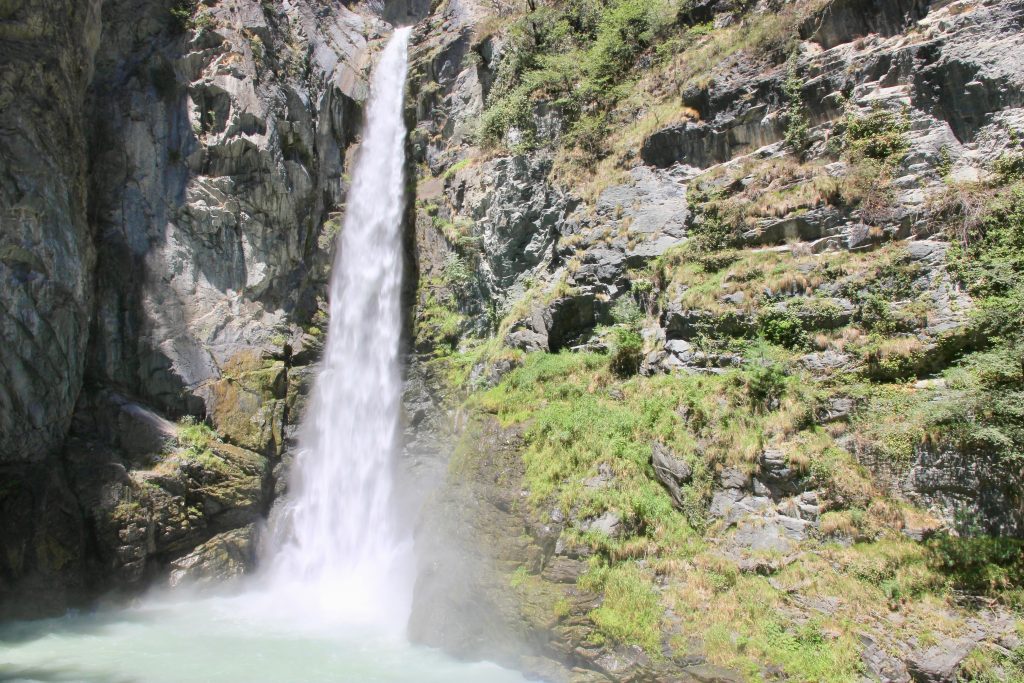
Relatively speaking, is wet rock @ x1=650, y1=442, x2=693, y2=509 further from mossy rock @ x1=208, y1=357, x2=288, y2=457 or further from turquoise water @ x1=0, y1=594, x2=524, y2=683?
mossy rock @ x1=208, y1=357, x2=288, y2=457

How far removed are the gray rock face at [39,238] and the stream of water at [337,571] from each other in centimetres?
513

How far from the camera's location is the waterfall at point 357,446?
609 inches

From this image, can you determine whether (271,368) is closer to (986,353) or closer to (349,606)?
(349,606)

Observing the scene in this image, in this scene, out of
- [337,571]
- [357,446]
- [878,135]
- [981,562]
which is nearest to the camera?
[981,562]

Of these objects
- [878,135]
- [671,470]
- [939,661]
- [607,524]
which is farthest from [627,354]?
[939,661]

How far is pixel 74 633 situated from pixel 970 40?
2207cm

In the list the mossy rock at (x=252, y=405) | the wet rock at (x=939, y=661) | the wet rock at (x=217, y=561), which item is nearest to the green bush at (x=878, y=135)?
the wet rock at (x=939, y=661)

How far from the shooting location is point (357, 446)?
18125 millimetres

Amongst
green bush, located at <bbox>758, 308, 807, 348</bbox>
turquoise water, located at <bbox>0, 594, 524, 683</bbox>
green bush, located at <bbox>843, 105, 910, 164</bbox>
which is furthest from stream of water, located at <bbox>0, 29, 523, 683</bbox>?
green bush, located at <bbox>843, 105, 910, 164</bbox>

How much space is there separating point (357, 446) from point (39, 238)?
973cm

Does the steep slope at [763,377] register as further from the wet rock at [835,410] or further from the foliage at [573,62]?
the foliage at [573,62]

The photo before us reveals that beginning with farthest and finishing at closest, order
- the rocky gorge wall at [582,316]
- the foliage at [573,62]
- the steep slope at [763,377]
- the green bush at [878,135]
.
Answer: the foliage at [573,62] < the green bush at [878,135] < the rocky gorge wall at [582,316] < the steep slope at [763,377]

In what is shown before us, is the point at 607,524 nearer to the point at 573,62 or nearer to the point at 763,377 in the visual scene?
the point at 763,377

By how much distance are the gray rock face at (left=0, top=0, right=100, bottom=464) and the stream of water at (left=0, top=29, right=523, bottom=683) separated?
513cm
